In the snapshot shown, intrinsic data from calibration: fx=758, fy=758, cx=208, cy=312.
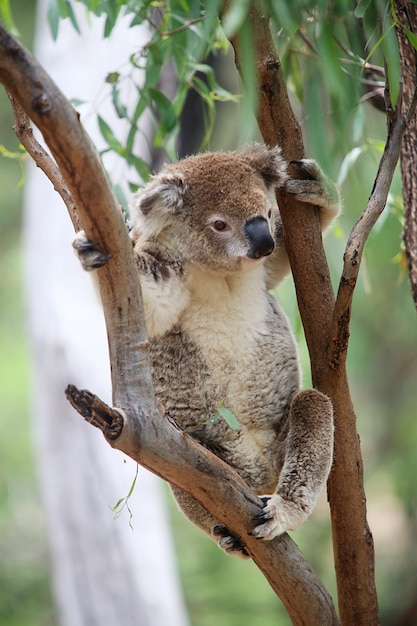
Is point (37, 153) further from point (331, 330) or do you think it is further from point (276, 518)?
point (276, 518)

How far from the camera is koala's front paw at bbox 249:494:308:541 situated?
193 centimetres

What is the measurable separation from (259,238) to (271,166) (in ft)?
0.86

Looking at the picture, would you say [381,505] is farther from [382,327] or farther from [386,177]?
[386,177]

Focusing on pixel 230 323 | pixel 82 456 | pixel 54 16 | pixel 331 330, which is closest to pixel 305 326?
pixel 331 330

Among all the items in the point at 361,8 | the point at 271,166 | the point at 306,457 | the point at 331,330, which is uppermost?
the point at 361,8

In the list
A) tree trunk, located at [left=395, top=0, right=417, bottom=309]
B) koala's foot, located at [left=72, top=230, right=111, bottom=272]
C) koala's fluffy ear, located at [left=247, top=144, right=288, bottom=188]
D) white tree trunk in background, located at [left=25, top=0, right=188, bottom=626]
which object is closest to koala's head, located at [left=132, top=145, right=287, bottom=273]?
koala's fluffy ear, located at [left=247, top=144, right=288, bottom=188]

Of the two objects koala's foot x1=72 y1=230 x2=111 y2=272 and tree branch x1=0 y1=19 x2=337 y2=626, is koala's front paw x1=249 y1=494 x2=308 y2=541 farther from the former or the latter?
Answer: koala's foot x1=72 y1=230 x2=111 y2=272

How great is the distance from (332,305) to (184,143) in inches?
162

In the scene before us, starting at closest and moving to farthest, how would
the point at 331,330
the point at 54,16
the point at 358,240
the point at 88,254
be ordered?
the point at 88,254, the point at 358,240, the point at 331,330, the point at 54,16

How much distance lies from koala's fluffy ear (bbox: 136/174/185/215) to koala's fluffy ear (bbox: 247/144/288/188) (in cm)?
24

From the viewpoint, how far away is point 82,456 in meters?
4.31

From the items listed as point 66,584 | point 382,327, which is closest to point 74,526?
point 66,584

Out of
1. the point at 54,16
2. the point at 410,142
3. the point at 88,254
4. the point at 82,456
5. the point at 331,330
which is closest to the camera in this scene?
the point at 88,254

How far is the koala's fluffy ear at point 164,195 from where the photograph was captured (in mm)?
2232
